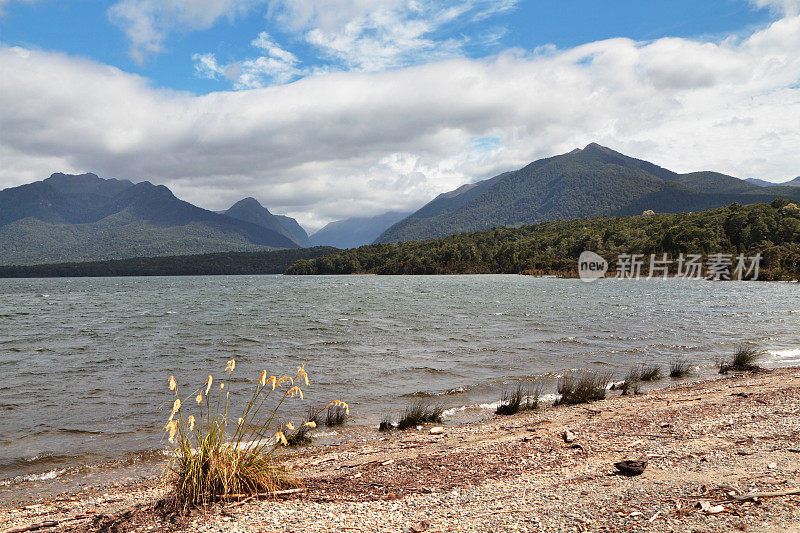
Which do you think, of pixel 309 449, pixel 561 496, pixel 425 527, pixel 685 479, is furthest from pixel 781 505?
pixel 309 449

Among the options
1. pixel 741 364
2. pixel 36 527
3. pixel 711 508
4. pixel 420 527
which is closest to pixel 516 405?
pixel 711 508

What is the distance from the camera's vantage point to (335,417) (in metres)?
12.9

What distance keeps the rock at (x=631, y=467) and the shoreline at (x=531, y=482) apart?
13 cm

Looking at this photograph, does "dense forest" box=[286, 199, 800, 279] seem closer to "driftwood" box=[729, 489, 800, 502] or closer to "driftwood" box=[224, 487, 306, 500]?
"driftwood" box=[729, 489, 800, 502]

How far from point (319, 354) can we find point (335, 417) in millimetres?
10463

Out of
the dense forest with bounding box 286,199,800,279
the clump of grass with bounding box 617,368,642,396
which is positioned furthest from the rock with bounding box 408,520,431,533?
the dense forest with bounding box 286,199,800,279

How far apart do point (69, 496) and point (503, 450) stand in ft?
25.9

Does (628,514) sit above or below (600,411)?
above

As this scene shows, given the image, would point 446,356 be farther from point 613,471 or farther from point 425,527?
point 425,527

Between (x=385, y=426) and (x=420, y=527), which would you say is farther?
(x=385, y=426)

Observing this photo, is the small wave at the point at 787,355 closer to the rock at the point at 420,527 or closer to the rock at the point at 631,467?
the rock at the point at 631,467

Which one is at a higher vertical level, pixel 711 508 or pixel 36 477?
pixel 711 508

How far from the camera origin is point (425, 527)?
5.33 m

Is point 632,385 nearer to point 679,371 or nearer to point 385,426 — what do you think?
point 679,371
